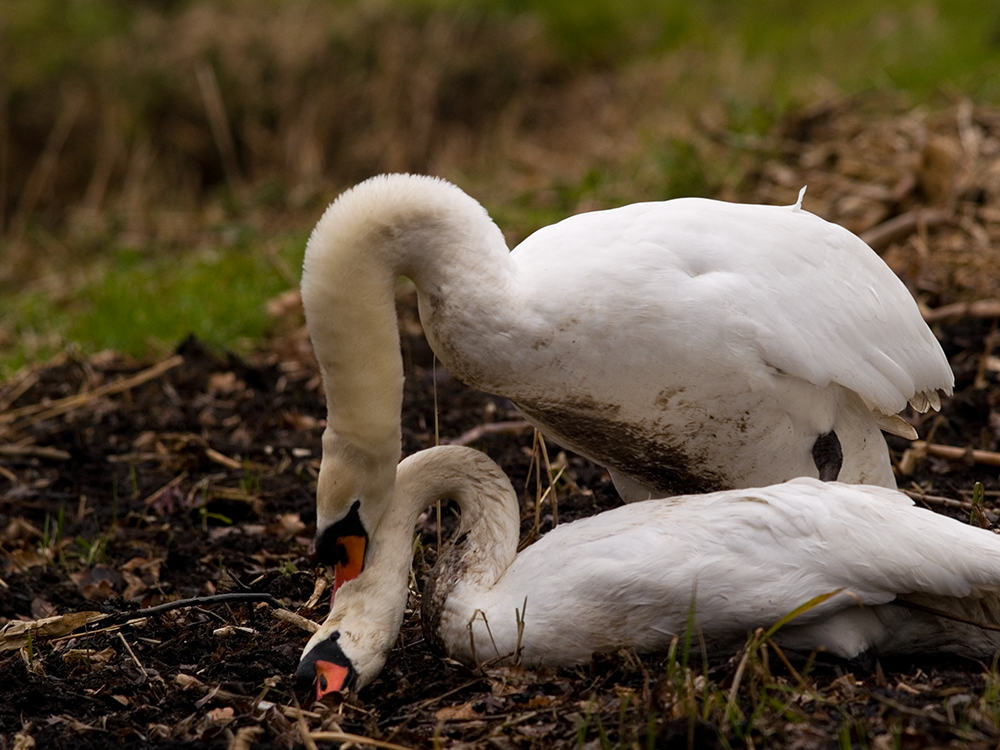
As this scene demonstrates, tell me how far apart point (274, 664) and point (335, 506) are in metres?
0.61

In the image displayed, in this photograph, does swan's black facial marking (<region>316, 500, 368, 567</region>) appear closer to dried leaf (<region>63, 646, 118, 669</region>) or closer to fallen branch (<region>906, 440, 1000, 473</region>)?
dried leaf (<region>63, 646, 118, 669</region>)

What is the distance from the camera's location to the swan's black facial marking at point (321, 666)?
150 inches

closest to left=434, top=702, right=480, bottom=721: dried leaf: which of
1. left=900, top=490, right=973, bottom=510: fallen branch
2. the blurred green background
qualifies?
left=900, top=490, right=973, bottom=510: fallen branch

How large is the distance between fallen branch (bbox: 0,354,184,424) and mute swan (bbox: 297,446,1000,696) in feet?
11.9

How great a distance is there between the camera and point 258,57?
13.3m

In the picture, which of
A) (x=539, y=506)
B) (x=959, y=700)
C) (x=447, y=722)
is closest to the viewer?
(x=959, y=700)

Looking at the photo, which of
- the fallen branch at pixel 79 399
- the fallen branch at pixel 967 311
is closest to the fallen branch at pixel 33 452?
the fallen branch at pixel 79 399

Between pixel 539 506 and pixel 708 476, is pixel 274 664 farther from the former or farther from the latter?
pixel 708 476

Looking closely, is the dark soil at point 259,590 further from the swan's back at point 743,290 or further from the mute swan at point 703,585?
the swan's back at point 743,290

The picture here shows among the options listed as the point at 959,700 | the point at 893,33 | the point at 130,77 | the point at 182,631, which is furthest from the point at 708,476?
the point at 893,33

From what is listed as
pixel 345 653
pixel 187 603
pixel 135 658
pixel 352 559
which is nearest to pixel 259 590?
pixel 187 603

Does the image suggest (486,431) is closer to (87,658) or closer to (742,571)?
(87,658)

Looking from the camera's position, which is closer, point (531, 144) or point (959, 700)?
point (959, 700)

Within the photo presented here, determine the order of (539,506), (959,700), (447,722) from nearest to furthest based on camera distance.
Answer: (959,700)
(447,722)
(539,506)
